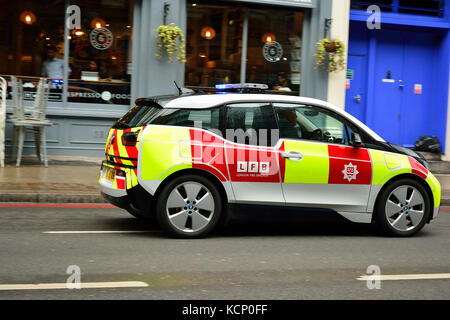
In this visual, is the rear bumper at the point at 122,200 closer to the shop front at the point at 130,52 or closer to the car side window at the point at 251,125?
the car side window at the point at 251,125

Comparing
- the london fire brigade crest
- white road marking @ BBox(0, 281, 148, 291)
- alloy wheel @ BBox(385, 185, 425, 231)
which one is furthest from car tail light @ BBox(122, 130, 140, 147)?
alloy wheel @ BBox(385, 185, 425, 231)

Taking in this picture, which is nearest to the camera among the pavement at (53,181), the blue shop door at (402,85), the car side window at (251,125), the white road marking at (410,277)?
the white road marking at (410,277)

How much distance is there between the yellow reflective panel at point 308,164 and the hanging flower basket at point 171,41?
6369 mm

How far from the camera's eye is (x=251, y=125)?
7594 millimetres

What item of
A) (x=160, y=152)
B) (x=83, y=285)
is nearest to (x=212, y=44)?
(x=160, y=152)

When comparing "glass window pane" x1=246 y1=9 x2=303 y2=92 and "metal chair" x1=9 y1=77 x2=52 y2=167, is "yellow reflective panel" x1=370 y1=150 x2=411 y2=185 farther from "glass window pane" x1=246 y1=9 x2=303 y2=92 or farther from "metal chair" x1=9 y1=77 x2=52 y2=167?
"glass window pane" x1=246 y1=9 x2=303 y2=92

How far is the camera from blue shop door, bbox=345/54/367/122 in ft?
50.1

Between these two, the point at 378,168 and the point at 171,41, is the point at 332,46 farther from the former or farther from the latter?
the point at 378,168

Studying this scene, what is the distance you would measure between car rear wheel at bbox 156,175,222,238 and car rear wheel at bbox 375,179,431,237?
6.61 ft

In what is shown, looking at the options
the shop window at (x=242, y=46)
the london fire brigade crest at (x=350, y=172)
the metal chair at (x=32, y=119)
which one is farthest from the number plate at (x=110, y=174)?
the shop window at (x=242, y=46)

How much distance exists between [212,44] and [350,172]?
715 cm

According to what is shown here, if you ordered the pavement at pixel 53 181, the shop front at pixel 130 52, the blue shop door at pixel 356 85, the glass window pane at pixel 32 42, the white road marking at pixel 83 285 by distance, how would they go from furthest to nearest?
the blue shop door at pixel 356 85
the shop front at pixel 130 52
the glass window pane at pixel 32 42
the pavement at pixel 53 181
the white road marking at pixel 83 285

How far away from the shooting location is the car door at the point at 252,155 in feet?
24.3

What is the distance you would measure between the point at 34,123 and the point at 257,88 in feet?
18.1
